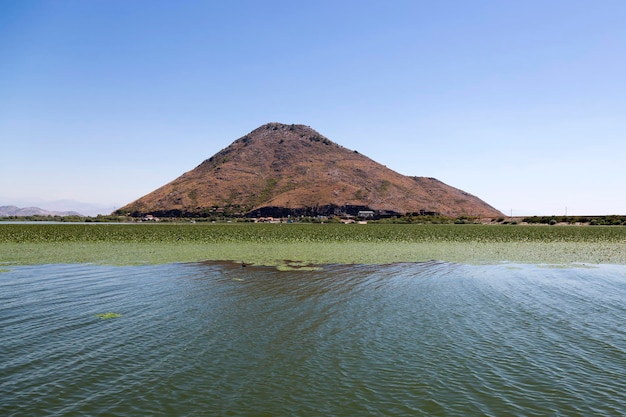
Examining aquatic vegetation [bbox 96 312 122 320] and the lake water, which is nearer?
the lake water

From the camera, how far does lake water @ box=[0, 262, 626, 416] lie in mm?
10719

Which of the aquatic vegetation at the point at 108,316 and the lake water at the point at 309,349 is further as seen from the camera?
the aquatic vegetation at the point at 108,316

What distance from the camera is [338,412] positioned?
10.1m

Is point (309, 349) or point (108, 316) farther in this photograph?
point (108, 316)

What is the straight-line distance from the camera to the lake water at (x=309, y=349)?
10719 millimetres

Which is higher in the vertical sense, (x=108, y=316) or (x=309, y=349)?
(x=108, y=316)

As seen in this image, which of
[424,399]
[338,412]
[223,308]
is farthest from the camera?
[223,308]

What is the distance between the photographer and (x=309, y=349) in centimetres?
1489

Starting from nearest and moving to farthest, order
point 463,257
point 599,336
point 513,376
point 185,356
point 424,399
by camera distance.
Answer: point 424,399 < point 513,376 < point 185,356 < point 599,336 < point 463,257

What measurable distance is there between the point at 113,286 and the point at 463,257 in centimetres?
3676

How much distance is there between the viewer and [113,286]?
26.4 m

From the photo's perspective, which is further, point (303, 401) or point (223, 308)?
point (223, 308)

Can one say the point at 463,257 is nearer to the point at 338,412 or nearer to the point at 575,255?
the point at 575,255

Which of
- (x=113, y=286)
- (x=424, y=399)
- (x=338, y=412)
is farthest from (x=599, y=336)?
(x=113, y=286)
